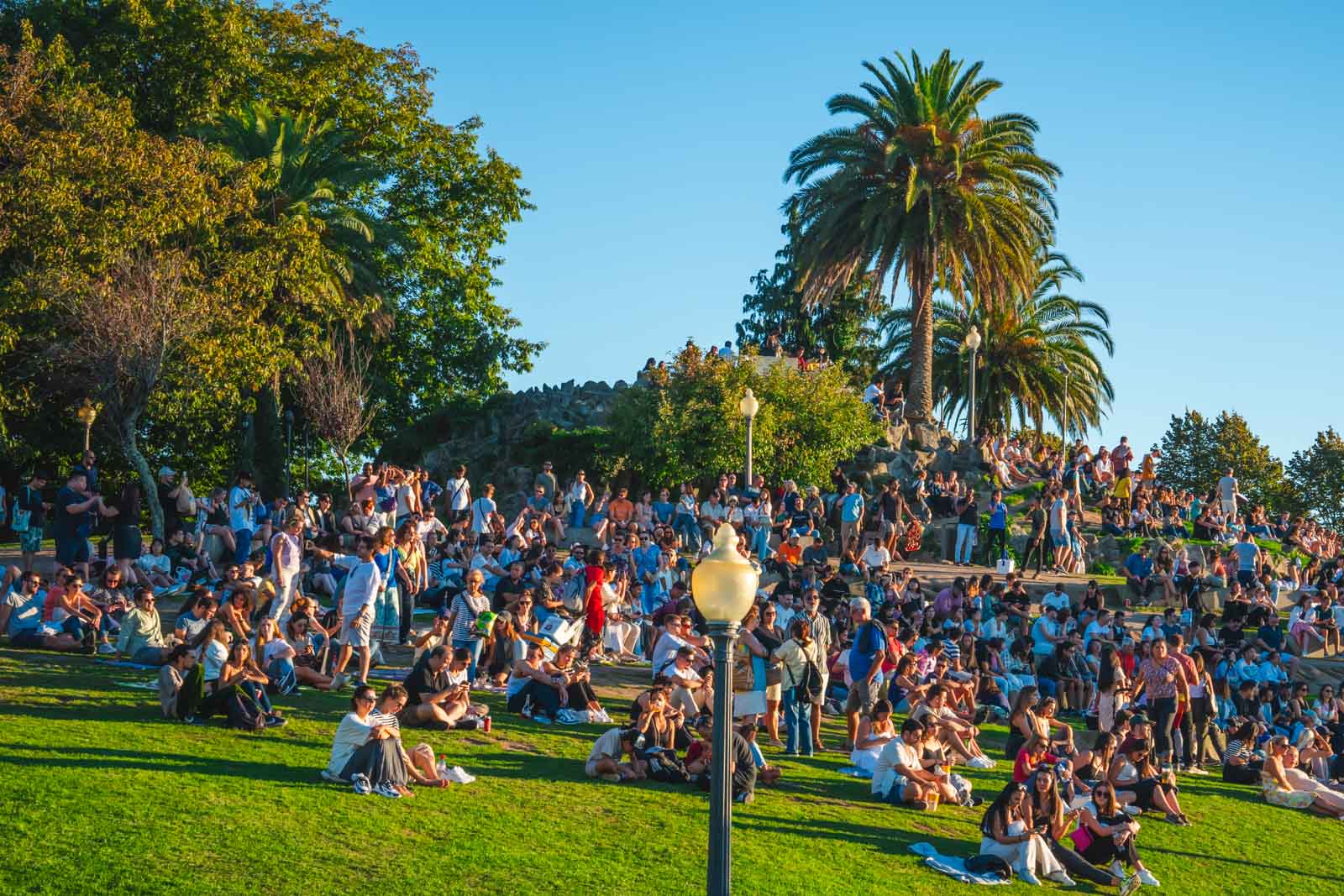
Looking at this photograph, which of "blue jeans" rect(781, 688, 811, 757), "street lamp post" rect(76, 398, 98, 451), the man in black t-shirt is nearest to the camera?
"blue jeans" rect(781, 688, 811, 757)

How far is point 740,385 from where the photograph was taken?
3644 cm

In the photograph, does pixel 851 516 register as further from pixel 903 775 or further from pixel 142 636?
pixel 142 636

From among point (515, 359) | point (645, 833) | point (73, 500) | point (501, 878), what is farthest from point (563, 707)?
point (515, 359)

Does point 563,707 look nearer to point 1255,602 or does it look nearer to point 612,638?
point 612,638

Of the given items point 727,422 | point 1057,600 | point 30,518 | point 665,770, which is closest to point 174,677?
point 665,770

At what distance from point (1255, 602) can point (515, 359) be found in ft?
78.2

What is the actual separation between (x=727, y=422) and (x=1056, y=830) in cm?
2165

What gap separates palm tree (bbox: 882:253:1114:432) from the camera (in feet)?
159

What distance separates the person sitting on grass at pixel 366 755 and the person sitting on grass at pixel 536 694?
3527 mm

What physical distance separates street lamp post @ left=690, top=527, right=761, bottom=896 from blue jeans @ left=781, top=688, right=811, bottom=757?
24.3ft

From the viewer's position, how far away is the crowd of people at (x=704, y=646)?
15.4 meters

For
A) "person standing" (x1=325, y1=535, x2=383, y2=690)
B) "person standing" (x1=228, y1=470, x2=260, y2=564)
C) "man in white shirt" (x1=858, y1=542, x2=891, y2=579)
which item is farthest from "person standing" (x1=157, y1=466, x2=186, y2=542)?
"man in white shirt" (x1=858, y1=542, x2=891, y2=579)

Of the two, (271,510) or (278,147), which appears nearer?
(271,510)

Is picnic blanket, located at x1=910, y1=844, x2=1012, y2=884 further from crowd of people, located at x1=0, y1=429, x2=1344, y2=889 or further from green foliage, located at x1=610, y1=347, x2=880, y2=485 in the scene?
green foliage, located at x1=610, y1=347, x2=880, y2=485
